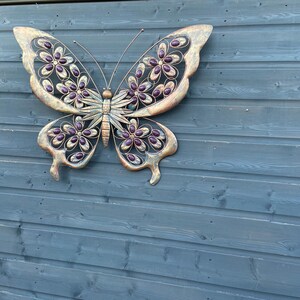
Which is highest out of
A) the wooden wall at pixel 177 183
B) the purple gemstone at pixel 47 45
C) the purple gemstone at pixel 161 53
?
the purple gemstone at pixel 161 53

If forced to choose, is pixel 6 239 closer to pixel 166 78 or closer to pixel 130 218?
pixel 130 218

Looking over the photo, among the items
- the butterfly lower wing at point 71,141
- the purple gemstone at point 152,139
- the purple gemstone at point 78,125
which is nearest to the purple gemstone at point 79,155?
the butterfly lower wing at point 71,141

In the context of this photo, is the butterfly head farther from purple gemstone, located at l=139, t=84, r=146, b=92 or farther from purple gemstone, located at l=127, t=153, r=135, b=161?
purple gemstone, located at l=127, t=153, r=135, b=161

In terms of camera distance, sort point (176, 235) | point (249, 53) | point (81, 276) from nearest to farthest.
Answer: point (249, 53) → point (176, 235) → point (81, 276)

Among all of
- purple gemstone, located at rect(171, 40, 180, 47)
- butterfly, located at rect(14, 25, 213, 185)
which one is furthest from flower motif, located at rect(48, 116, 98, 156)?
purple gemstone, located at rect(171, 40, 180, 47)

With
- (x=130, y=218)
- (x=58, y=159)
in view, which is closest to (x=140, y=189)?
(x=130, y=218)

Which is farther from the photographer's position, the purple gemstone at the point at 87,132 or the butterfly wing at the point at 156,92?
the purple gemstone at the point at 87,132

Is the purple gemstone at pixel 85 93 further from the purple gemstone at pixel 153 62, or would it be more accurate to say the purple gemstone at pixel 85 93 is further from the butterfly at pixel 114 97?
the purple gemstone at pixel 153 62
